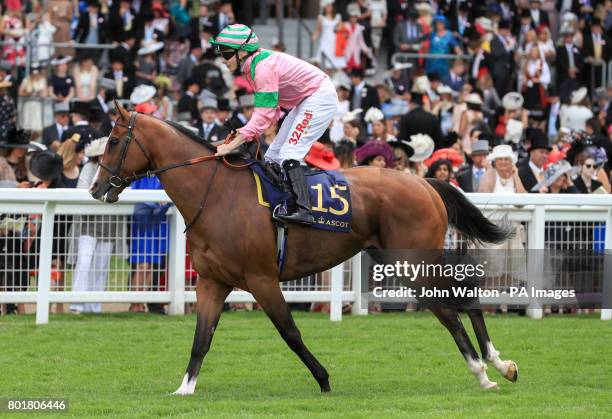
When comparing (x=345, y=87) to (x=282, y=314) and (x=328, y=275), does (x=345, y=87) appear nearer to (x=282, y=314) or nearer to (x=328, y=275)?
(x=328, y=275)

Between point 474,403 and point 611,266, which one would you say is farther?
point 611,266

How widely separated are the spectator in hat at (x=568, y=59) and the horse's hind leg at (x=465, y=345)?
14.6 meters

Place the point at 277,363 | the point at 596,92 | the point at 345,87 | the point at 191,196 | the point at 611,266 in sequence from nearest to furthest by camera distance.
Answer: the point at 191,196 < the point at 277,363 < the point at 611,266 < the point at 345,87 < the point at 596,92

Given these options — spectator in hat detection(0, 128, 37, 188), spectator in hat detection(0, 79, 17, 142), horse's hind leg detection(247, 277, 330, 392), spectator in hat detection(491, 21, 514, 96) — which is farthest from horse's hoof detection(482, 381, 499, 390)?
spectator in hat detection(491, 21, 514, 96)

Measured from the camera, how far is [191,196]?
876cm

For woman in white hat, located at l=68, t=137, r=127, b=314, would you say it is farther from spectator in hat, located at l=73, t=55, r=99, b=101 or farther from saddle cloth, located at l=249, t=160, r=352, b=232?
spectator in hat, located at l=73, t=55, r=99, b=101

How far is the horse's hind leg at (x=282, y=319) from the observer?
8.63 m

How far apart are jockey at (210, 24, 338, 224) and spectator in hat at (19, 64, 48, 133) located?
399 inches

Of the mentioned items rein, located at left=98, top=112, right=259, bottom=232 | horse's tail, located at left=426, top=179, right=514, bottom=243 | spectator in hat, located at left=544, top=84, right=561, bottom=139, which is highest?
rein, located at left=98, top=112, right=259, bottom=232

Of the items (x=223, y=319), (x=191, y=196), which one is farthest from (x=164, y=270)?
(x=191, y=196)

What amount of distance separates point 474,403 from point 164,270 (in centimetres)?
449

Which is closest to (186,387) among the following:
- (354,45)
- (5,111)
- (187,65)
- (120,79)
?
(5,111)

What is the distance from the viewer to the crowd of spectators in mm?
14320

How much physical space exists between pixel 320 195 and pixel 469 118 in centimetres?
1047
